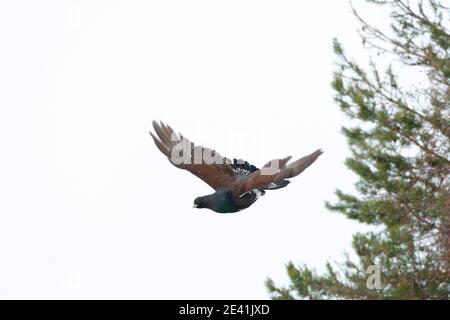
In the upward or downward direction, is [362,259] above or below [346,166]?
below

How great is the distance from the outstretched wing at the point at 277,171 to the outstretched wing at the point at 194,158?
19.1 inches

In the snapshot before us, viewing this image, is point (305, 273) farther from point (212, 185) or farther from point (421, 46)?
point (212, 185)

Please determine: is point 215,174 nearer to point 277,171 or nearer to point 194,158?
point 194,158

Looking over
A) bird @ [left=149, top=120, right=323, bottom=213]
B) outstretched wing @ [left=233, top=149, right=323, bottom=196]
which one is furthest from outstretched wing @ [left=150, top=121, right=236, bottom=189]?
outstretched wing @ [left=233, top=149, right=323, bottom=196]

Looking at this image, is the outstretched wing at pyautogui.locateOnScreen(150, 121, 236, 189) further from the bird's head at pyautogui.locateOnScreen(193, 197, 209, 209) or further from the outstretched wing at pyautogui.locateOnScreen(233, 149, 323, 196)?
the outstretched wing at pyautogui.locateOnScreen(233, 149, 323, 196)

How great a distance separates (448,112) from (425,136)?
120cm

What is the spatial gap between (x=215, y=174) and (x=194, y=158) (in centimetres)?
28

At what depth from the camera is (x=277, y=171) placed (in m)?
18.1

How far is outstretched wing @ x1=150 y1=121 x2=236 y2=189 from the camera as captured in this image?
18.6m

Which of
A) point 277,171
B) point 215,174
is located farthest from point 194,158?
point 277,171

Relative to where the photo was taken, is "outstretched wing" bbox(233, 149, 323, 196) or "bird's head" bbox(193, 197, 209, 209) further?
"bird's head" bbox(193, 197, 209, 209)

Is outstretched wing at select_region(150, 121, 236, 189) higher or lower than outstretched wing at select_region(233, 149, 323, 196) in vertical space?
higher

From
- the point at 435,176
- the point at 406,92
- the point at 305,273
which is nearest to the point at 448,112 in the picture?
the point at 435,176
